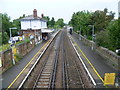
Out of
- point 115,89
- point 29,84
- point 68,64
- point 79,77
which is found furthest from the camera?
point 68,64

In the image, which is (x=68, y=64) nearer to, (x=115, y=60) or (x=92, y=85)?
(x=115, y=60)

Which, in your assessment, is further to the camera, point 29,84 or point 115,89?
point 29,84

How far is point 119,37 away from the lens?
1783cm

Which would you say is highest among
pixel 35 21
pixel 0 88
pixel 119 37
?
pixel 35 21

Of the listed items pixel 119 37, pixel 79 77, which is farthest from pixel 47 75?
pixel 119 37

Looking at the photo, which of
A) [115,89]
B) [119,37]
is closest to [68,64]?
[119,37]

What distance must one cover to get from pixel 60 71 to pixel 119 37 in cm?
712

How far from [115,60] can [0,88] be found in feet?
42.8

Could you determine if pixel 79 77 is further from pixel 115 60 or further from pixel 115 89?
pixel 115 60

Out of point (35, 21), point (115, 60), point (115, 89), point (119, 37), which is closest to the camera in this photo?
point (115, 89)

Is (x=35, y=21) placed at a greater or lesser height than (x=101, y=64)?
greater

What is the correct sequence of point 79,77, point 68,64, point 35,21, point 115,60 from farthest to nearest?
point 35,21, point 68,64, point 115,60, point 79,77

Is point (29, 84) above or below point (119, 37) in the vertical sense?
below

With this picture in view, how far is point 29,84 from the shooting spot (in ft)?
47.1
